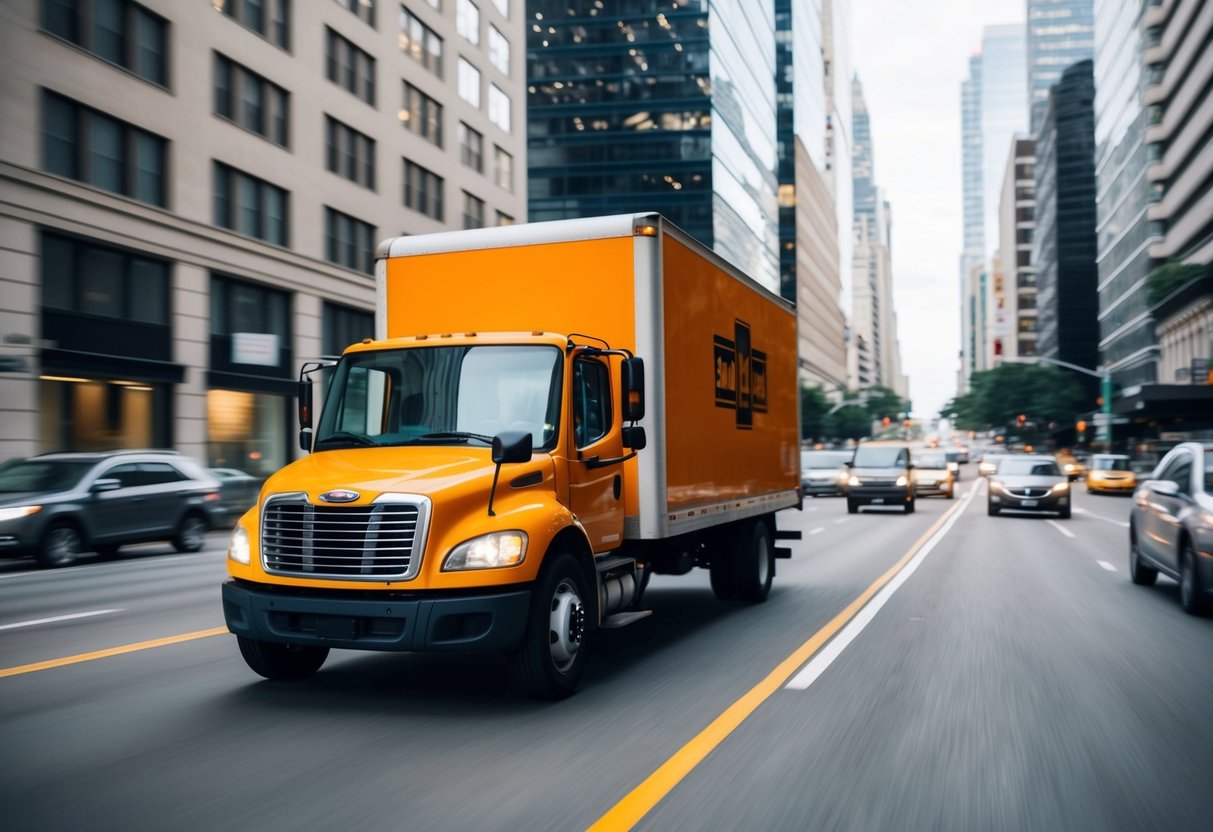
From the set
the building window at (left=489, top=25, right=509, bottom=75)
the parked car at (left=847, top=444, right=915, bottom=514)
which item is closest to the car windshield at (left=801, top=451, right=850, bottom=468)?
the parked car at (left=847, top=444, right=915, bottom=514)

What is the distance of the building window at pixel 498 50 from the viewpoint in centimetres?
4881

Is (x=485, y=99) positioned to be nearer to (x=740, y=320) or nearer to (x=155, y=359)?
(x=155, y=359)

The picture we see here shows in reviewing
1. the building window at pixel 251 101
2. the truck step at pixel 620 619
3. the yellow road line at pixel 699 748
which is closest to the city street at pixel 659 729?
the yellow road line at pixel 699 748

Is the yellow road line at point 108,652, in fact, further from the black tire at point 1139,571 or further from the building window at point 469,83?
the building window at point 469,83

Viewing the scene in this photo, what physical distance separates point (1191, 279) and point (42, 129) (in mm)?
62192

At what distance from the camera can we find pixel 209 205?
29.4 metres

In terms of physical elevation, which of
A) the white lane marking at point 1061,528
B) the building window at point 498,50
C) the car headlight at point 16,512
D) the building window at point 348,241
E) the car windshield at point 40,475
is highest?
the building window at point 498,50

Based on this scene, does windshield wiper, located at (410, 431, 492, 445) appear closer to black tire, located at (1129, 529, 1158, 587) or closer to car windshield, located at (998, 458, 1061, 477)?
black tire, located at (1129, 529, 1158, 587)

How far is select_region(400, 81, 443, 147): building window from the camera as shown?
4103 cm

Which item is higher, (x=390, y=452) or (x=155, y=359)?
(x=155, y=359)

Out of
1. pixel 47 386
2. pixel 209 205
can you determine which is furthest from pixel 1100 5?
pixel 47 386

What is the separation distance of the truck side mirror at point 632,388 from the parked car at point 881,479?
908 inches

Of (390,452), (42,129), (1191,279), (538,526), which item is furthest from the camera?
(1191,279)

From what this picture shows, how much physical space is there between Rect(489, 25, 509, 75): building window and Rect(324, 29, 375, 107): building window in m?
11.3
